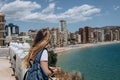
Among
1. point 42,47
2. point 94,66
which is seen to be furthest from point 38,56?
point 94,66

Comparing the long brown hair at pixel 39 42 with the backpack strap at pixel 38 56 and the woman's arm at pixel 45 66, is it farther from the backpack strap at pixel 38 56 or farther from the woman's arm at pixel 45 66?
the woman's arm at pixel 45 66

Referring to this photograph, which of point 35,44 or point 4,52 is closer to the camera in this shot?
point 35,44

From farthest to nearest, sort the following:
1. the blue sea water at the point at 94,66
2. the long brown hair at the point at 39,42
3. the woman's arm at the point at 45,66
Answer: the blue sea water at the point at 94,66, the long brown hair at the point at 39,42, the woman's arm at the point at 45,66

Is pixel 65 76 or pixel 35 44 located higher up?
pixel 35 44

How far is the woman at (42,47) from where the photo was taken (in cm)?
375

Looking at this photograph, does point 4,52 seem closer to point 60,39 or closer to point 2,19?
point 2,19

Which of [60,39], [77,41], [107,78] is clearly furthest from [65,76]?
[77,41]

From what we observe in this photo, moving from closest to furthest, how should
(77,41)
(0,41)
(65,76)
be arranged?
(65,76) → (0,41) → (77,41)

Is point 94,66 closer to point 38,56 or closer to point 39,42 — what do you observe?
point 39,42

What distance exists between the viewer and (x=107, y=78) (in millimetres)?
36469

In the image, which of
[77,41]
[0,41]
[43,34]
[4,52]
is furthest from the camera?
[77,41]

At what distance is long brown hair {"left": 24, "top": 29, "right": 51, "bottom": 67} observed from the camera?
386cm

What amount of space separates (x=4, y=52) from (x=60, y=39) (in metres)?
122

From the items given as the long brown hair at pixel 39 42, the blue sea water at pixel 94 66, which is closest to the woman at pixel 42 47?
the long brown hair at pixel 39 42
